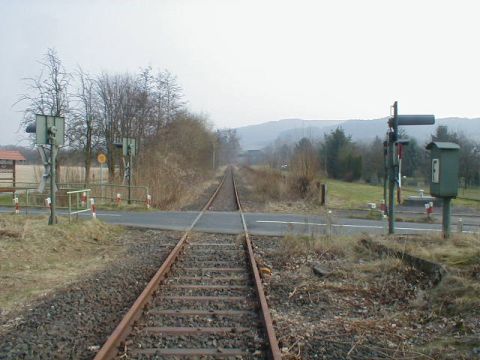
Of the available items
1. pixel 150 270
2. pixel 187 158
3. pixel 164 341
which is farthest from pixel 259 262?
pixel 187 158

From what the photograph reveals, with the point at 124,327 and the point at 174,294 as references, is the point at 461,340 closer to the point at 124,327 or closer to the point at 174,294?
the point at 124,327

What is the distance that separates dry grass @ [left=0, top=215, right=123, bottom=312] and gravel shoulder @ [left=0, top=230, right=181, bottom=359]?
0.42 metres

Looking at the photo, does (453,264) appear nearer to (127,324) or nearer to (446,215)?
(446,215)

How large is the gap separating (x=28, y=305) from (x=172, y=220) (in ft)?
37.0

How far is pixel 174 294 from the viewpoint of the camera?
7027mm

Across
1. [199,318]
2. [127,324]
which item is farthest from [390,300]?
[127,324]

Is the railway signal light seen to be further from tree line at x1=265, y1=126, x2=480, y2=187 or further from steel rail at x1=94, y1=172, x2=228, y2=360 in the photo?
tree line at x1=265, y1=126, x2=480, y2=187

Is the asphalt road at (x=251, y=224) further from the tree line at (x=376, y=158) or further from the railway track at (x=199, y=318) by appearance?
the tree line at (x=376, y=158)

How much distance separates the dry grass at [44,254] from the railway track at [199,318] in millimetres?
1886

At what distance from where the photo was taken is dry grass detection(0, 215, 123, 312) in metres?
7.66

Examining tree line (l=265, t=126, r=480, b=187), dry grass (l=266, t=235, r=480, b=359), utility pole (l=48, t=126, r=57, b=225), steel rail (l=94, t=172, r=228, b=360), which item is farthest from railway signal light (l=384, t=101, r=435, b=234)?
tree line (l=265, t=126, r=480, b=187)

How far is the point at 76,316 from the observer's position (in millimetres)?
6008

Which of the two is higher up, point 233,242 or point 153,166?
point 153,166

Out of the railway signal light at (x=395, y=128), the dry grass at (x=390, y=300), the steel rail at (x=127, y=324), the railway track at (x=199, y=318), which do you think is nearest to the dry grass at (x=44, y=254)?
the steel rail at (x=127, y=324)
